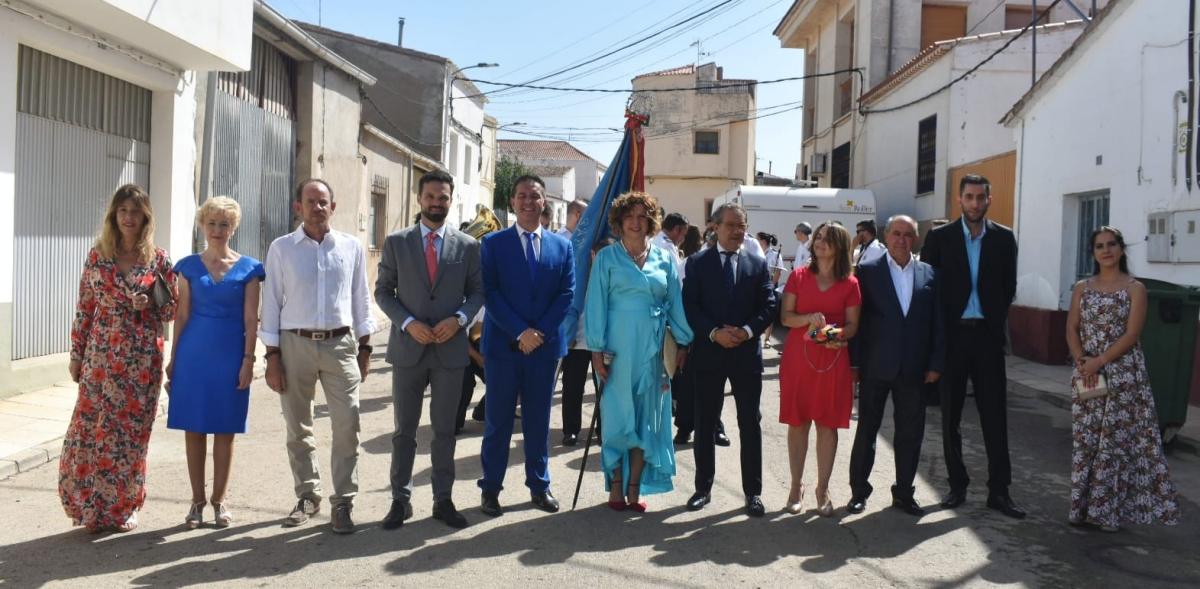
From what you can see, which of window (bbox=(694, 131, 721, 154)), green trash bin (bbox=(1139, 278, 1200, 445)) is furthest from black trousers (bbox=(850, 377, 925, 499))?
window (bbox=(694, 131, 721, 154))

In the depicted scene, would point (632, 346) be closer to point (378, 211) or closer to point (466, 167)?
point (378, 211)

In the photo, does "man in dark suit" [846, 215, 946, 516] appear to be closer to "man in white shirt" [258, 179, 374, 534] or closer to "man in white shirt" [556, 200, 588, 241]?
"man in white shirt" [258, 179, 374, 534]

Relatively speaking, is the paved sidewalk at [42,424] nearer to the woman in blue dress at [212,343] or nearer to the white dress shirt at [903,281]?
the woman in blue dress at [212,343]

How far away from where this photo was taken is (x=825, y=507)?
594 centimetres

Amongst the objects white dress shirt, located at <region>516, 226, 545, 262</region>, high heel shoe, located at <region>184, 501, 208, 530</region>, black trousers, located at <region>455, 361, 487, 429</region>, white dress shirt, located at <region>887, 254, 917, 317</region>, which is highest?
white dress shirt, located at <region>516, 226, 545, 262</region>

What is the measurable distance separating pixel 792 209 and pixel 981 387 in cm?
1353

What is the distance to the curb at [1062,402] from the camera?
8.23 meters

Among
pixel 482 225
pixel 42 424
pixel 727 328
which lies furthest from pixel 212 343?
pixel 482 225

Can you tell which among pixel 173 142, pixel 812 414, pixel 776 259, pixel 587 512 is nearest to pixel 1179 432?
pixel 812 414

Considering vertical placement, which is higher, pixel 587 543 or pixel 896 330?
pixel 896 330

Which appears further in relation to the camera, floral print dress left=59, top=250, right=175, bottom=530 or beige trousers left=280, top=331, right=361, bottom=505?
beige trousers left=280, top=331, right=361, bottom=505

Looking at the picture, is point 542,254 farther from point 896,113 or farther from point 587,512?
point 896,113

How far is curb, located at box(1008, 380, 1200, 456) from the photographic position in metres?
8.23

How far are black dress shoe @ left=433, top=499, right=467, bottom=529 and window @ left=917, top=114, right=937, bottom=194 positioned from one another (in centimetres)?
1634
